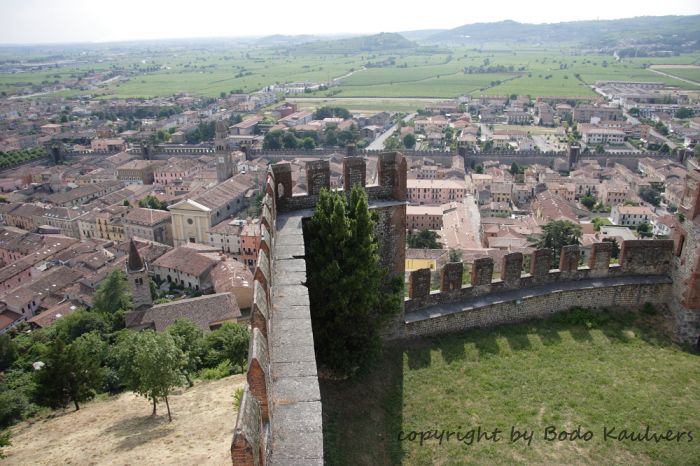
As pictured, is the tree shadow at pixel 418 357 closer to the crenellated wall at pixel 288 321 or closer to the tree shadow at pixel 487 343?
the tree shadow at pixel 487 343

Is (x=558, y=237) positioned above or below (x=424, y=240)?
above

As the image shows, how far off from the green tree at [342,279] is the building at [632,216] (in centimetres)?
5749

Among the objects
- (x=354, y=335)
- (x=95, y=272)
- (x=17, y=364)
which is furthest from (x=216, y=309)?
(x=354, y=335)

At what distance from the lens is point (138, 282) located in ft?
117

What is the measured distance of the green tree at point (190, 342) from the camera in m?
23.8

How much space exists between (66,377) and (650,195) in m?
73.4

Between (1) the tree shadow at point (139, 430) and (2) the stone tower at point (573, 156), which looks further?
(2) the stone tower at point (573, 156)

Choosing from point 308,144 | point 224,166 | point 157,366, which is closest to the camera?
point 157,366

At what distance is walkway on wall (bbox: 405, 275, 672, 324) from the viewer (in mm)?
14867

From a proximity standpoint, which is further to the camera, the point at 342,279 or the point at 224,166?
the point at 224,166

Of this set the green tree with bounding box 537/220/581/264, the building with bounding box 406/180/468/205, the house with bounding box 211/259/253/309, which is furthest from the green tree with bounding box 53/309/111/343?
the building with bounding box 406/180/468/205

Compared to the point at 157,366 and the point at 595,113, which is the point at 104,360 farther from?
the point at 595,113

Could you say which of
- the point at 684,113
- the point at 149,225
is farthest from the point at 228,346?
the point at 684,113

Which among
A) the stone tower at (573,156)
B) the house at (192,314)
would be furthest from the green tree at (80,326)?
the stone tower at (573,156)
